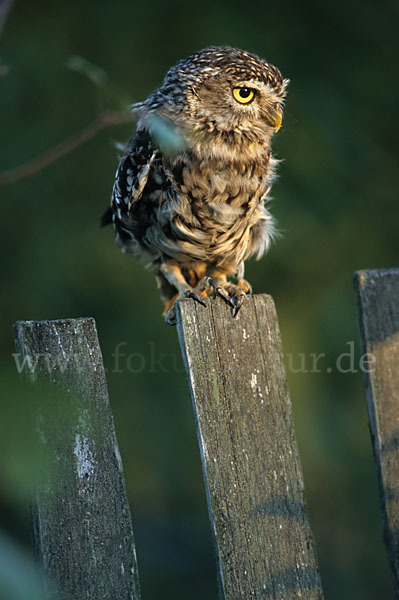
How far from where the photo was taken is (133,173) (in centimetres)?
267

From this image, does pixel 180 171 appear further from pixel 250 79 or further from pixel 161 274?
pixel 161 274

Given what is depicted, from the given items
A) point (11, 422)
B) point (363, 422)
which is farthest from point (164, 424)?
point (11, 422)

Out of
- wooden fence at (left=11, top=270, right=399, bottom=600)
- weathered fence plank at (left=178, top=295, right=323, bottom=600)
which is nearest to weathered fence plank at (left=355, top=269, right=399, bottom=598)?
wooden fence at (left=11, top=270, right=399, bottom=600)

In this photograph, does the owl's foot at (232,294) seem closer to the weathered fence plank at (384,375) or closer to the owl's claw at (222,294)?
the owl's claw at (222,294)

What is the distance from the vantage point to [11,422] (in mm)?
896

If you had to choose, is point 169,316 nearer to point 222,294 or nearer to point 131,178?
point 131,178

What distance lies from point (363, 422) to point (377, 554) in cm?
90

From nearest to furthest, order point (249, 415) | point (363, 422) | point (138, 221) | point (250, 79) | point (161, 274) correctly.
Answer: point (249, 415) → point (250, 79) → point (138, 221) → point (161, 274) → point (363, 422)

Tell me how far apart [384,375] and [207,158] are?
1159 millimetres

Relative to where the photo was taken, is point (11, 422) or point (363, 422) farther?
point (363, 422)

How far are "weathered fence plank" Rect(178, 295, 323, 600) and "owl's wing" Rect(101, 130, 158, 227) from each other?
3.33 feet

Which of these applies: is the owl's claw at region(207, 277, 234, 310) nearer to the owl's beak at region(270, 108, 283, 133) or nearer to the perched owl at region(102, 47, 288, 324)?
the perched owl at region(102, 47, 288, 324)

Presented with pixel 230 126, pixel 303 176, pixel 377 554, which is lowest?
pixel 377 554

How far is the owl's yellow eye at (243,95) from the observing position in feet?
8.47
